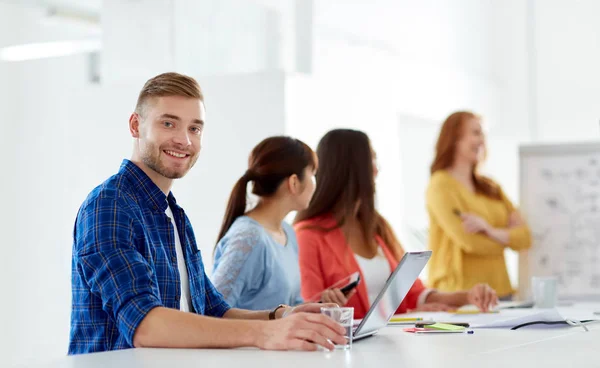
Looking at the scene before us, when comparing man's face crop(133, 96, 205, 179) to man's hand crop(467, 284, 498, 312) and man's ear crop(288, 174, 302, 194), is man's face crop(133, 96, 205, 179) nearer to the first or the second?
man's ear crop(288, 174, 302, 194)

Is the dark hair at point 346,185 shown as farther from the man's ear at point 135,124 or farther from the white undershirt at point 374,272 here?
the man's ear at point 135,124

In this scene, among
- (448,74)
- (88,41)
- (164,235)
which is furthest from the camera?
(448,74)

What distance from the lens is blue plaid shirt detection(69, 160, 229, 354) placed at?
180cm

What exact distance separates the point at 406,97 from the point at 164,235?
4136 millimetres

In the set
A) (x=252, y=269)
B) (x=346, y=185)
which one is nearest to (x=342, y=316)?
(x=252, y=269)

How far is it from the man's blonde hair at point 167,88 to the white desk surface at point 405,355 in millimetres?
662

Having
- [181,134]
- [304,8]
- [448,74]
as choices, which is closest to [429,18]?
[448,74]

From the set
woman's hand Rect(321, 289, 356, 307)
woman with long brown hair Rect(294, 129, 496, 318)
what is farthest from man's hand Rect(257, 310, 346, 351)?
woman with long brown hair Rect(294, 129, 496, 318)

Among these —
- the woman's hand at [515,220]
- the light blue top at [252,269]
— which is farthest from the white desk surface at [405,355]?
the woman's hand at [515,220]

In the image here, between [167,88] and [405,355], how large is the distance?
90 cm

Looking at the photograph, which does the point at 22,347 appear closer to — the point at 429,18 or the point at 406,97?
the point at 406,97

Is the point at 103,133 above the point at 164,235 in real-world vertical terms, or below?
above

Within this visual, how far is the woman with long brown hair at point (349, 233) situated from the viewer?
3.21 m

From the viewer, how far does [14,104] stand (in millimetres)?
6250
